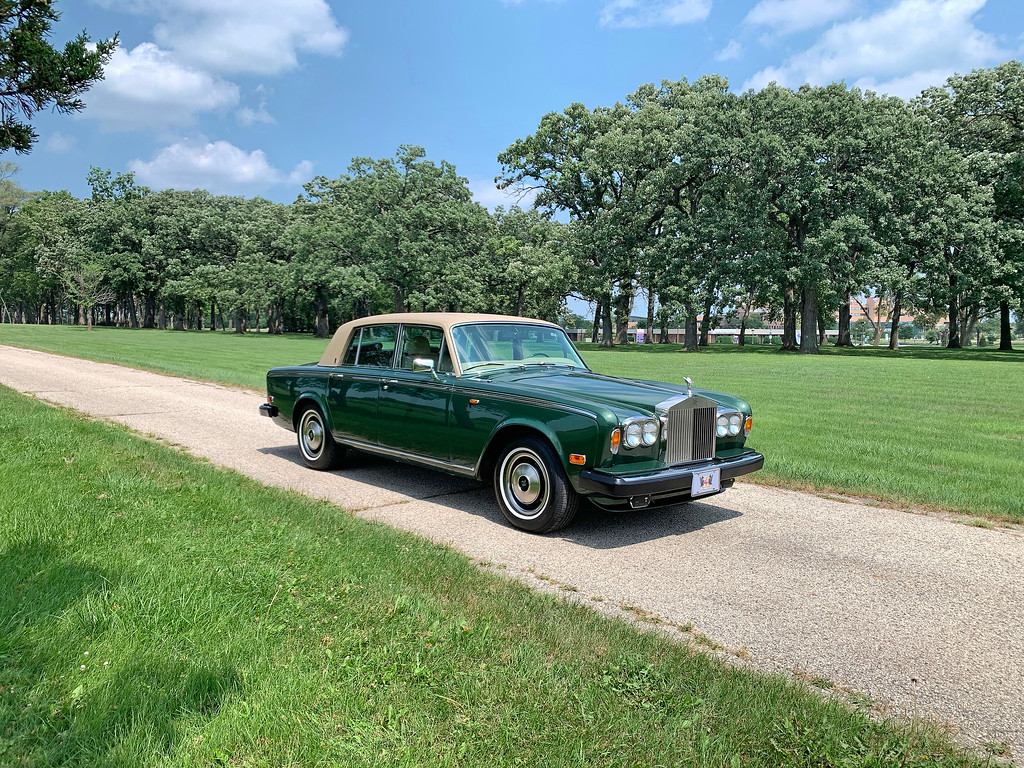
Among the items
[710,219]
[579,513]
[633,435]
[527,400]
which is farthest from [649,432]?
[710,219]

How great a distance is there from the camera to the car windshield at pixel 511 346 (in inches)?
249

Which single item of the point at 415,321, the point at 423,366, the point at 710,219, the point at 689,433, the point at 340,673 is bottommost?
the point at 340,673

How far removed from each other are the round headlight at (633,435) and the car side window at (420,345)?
6.70 ft

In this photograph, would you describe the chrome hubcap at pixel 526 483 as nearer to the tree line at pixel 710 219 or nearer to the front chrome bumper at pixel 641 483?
the front chrome bumper at pixel 641 483

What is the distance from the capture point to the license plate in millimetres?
→ 5211

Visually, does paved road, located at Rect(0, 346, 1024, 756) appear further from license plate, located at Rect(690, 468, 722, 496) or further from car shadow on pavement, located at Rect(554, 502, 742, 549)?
license plate, located at Rect(690, 468, 722, 496)

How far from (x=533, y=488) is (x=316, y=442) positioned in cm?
324

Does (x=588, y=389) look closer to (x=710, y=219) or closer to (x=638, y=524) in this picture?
(x=638, y=524)

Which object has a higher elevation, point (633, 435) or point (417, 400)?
point (417, 400)

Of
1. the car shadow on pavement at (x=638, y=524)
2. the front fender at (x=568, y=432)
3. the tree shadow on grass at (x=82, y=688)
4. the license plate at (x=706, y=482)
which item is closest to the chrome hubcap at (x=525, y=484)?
the front fender at (x=568, y=432)

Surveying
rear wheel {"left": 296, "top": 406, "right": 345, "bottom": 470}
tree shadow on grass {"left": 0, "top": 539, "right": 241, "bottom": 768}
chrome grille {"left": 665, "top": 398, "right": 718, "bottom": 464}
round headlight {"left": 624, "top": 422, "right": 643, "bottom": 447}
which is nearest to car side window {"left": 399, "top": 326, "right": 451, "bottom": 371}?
rear wheel {"left": 296, "top": 406, "right": 345, "bottom": 470}

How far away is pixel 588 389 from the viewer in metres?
5.61

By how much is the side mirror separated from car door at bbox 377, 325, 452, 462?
0.02m

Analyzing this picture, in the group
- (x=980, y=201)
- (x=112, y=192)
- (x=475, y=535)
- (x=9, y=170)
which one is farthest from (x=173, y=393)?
(x=9, y=170)
